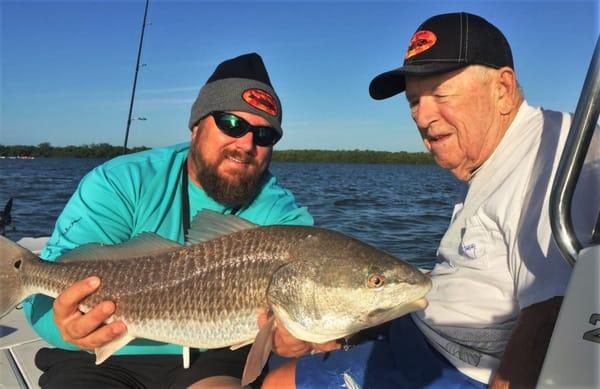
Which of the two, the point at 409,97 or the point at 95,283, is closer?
the point at 95,283

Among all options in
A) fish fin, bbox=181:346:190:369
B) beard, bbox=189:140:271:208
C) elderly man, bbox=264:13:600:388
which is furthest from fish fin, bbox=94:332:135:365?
beard, bbox=189:140:271:208

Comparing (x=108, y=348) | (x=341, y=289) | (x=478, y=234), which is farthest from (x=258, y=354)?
(x=478, y=234)

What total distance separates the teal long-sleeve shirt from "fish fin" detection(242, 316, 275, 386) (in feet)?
3.34

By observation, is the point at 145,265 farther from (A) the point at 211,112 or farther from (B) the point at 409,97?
(B) the point at 409,97

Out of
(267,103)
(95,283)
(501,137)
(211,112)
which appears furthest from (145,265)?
(501,137)

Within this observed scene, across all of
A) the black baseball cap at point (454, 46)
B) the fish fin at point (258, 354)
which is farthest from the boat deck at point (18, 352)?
the black baseball cap at point (454, 46)

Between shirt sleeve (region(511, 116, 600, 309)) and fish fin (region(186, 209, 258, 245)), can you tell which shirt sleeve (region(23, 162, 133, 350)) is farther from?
shirt sleeve (region(511, 116, 600, 309))

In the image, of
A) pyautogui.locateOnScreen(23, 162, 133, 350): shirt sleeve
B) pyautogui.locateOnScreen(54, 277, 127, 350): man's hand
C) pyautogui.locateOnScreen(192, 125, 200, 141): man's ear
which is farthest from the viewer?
pyautogui.locateOnScreen(192, 125, 200, 141): man's ear

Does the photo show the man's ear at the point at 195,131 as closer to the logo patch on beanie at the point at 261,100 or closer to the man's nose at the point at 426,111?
the logo patch on beanie at the point at 261,100

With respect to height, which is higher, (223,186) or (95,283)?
(223,186)

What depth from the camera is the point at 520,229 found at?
2.34 m

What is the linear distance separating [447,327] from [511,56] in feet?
5.67

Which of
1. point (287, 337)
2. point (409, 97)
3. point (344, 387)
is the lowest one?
point (344, 387)

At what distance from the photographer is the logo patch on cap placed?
308 centimetres
